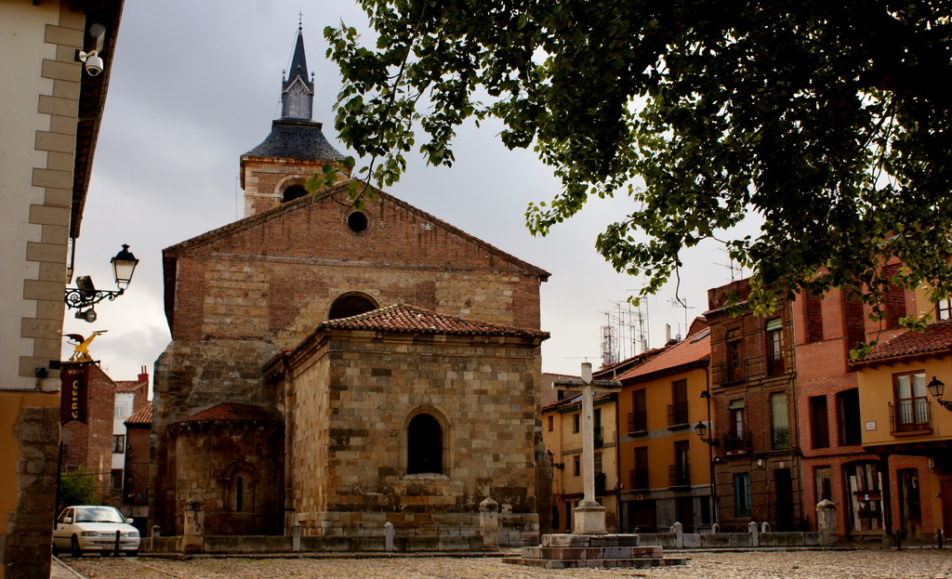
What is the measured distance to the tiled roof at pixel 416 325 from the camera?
23.2 m

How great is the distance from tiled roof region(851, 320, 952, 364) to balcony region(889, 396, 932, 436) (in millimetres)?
1231

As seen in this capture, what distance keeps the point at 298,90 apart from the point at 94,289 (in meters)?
39.1

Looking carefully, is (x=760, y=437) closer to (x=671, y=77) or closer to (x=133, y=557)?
(x=133, y=557)

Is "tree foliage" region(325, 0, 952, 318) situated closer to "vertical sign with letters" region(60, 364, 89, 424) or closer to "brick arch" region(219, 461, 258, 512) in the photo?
"vertical sign with letters" region(60, 364, 89, 424)

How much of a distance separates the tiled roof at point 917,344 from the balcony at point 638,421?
12.7m

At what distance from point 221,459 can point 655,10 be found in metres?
20.6

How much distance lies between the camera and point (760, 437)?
111 ft

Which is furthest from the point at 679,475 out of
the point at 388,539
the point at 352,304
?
the point at 388,539

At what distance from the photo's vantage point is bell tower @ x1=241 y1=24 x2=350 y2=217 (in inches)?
1767

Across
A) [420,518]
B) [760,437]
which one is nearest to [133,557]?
[420,518]

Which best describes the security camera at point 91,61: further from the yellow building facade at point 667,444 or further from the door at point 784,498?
the yellow building facade at point 667,444

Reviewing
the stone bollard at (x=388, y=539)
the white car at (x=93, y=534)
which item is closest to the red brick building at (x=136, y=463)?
the white car at (x=93, y=534)

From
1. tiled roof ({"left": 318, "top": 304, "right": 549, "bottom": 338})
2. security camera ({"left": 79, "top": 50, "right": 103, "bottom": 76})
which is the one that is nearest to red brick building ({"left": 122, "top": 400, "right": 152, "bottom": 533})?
tiled roof ({"left": 318, "top": 304, "right": 549, "bottom": 338})

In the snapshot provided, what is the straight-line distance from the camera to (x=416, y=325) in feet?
78.3
